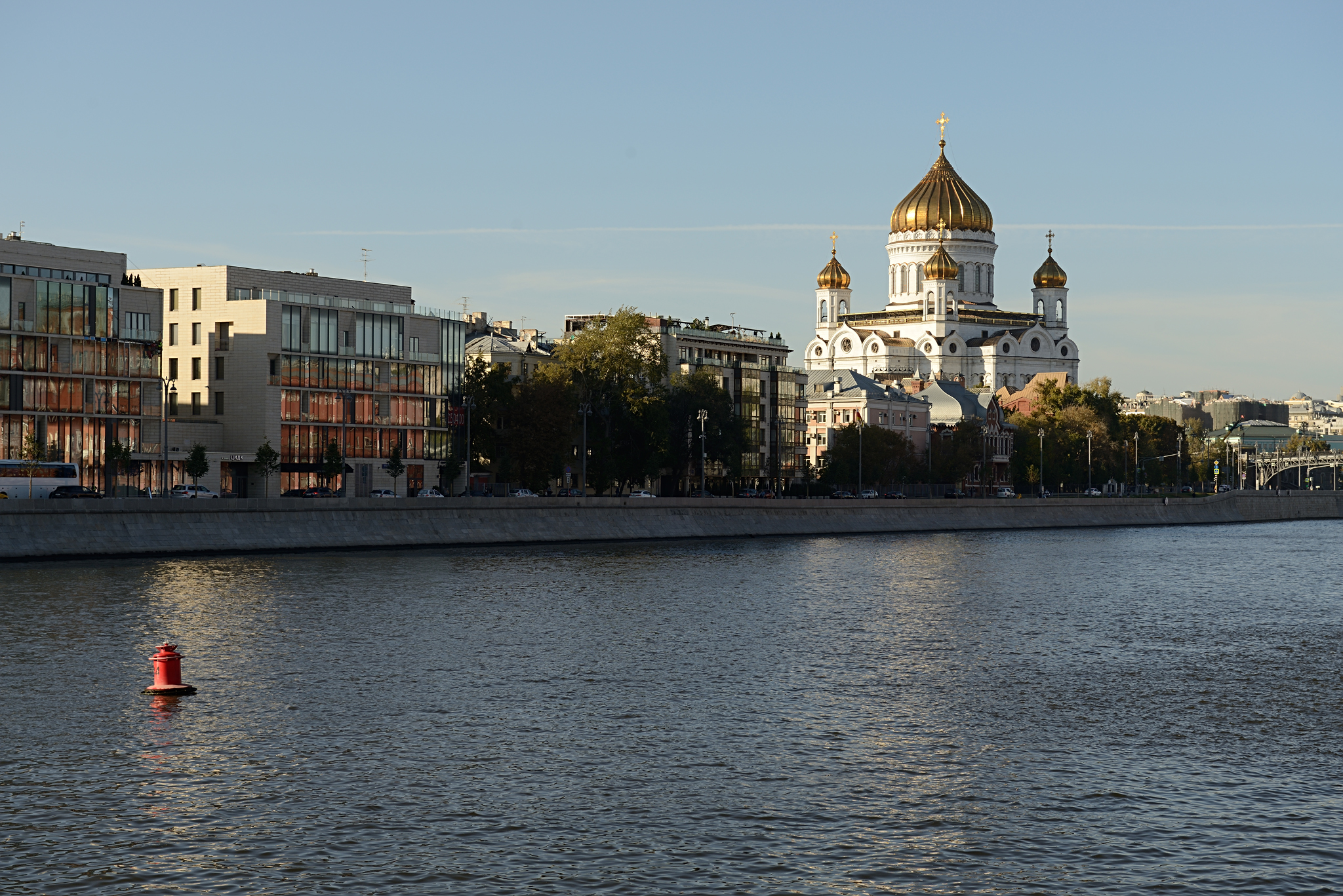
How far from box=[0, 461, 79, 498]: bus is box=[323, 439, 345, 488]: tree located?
63.8ft

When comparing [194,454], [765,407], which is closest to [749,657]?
[194,454]

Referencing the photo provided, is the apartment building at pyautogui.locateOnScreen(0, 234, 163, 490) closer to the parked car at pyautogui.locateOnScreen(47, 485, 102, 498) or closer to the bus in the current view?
the bus

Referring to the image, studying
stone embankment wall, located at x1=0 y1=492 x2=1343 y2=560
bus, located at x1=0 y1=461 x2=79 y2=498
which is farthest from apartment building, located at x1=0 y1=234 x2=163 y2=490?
stone embankment wall, located at x1=0 y1=492 x2=1343 y2=560

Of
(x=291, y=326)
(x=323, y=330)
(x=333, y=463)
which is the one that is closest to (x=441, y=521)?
(x=333, y=463)

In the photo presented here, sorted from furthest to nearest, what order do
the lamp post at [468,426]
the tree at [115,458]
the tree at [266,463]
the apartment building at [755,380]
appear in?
1. the apartment building at [755,380]
2. the tree at [266,463]
3. the lamp post at [468,426]
4. the tree at [115,458]

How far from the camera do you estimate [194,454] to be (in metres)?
96.4

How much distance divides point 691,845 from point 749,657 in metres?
18.8

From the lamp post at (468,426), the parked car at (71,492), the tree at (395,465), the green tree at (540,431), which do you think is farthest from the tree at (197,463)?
the green tree at (540,431)

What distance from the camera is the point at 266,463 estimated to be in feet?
341

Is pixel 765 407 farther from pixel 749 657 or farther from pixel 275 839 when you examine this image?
pixel 275 839

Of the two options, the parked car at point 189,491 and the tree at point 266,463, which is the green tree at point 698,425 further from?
the parked car at point 189,491

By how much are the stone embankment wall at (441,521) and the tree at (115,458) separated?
22.5m

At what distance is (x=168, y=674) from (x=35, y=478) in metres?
57.7

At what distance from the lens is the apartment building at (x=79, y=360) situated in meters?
96.9
